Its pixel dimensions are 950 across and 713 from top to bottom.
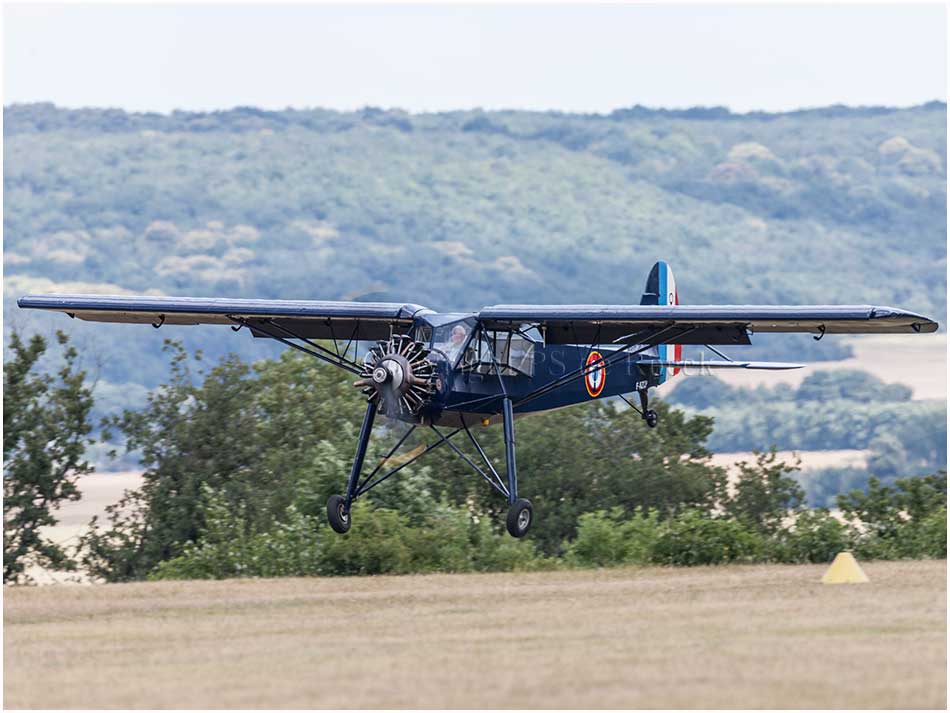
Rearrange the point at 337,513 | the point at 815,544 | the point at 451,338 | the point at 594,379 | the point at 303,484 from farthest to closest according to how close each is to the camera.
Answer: the point at 303,484, the point at 594,379, the point at 815,544, the point at 337,513, the point at 451,338

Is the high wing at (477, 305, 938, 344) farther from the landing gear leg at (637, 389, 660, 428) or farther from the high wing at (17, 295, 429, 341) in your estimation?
the landing gear leg at (637, 389, 660, 428)

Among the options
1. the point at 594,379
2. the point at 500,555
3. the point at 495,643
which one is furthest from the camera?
the point at 500,555

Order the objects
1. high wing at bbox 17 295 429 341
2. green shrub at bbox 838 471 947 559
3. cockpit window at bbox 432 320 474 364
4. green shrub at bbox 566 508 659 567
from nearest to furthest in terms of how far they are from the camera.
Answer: cockpit window at bbox 432 320 474 364 < high wing at bbox 17 295 429 341 < green shrub at bbox 838 471 947 559 < green shrub at bbox 566 508 659 567

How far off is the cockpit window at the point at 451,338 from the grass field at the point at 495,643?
3.17 metres

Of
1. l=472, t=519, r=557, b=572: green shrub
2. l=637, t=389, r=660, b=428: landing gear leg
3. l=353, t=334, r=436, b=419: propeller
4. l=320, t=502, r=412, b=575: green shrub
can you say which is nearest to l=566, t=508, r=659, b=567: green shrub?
l=472, t=519, r=557, b=572: green shrub

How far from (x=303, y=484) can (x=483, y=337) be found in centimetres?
1214

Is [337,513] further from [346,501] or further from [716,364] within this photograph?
[716,364]

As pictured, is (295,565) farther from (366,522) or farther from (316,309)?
(316,309)

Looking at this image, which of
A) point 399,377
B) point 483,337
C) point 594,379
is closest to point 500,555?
point 594,379

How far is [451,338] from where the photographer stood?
22.1 m

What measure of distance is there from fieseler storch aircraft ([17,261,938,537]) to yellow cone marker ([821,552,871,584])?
113 inches

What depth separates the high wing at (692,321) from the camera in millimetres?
20016

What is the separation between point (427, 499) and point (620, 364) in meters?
7.46

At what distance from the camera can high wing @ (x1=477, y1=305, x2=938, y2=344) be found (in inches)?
788
